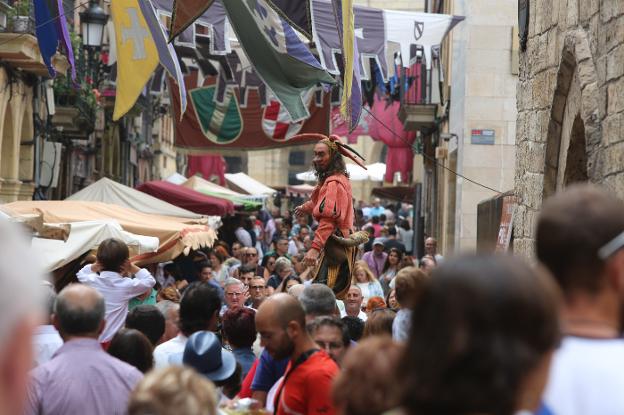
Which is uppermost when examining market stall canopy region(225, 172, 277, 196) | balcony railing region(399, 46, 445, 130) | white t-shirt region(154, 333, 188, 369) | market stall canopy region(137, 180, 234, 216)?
balcony railing region(399, 46, 445, 130)

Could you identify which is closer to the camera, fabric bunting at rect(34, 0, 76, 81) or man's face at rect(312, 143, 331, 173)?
man's face at rect(312, 143, 331, 173)

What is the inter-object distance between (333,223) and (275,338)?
13.3ft

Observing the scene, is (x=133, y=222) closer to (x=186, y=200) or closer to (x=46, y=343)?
(x=46, y=343)

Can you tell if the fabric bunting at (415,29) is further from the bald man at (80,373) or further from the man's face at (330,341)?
the bald man at (80,373)

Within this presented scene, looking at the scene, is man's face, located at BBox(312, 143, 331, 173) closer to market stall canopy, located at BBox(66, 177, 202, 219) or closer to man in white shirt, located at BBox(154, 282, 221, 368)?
man in white shirt, located at BBox(154, 282, 221, 368)

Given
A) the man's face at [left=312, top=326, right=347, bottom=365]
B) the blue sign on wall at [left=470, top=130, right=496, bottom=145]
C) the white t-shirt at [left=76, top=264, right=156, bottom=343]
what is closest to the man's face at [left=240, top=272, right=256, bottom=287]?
the white t-shirt at [left=76, top=264, right=156, bottom=343]

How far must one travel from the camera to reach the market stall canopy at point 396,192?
38969 millimetres

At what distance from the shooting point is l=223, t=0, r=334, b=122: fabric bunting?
11820 millimetres

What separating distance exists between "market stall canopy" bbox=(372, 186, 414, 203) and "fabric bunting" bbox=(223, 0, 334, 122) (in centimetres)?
2655

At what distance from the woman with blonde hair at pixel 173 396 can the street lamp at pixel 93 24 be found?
49.9 feet

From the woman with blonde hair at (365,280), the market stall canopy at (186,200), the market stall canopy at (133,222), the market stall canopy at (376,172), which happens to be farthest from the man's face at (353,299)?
the market stall canopy at (376,172)

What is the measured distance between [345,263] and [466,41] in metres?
11.7

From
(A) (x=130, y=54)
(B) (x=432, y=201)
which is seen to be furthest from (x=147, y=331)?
(B) (x=432, y=201)

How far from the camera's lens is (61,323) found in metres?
4.71
